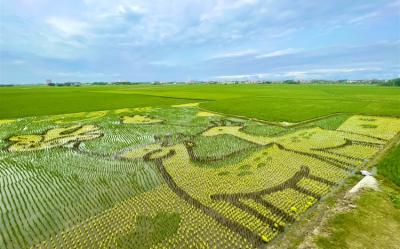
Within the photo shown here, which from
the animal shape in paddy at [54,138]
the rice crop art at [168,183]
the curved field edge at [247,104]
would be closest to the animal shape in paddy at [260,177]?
the rice crop art at [168,183]

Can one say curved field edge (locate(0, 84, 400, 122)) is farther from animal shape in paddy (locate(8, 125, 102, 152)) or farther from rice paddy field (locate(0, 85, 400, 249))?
animal shape in paddy (locate(8, 125, 102, 152))

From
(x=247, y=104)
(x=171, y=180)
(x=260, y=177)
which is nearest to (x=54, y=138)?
(x=171, y=180)

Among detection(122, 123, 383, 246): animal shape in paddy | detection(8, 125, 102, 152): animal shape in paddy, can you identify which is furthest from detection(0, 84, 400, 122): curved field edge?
detection(8, 125, 102, 152): animal shape in paddy

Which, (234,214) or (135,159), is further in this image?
(135,159)

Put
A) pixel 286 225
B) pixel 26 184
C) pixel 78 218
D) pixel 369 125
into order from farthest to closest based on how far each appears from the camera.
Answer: pixel 369 125
pixel 26 184
pixel 78 218
pixel 286 225

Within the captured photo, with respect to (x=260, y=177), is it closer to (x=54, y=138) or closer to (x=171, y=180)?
(x=171, y=180)

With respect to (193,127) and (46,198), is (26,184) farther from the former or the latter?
(193,127)

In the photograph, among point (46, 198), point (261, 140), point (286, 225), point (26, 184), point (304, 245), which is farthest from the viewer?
point (261, 140)

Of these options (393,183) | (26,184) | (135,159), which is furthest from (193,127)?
(393,183)
